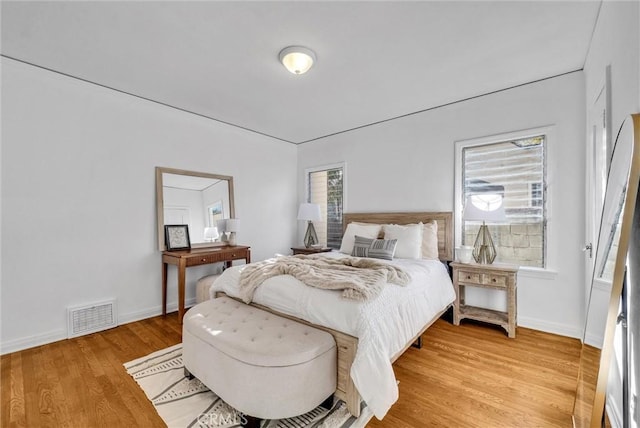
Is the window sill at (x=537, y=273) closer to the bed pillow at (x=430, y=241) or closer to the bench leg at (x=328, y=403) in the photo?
the bed pillow at (x=430, y=241)

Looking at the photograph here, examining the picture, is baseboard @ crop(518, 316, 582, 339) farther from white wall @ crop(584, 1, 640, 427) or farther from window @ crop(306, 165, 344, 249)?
window @ crop(306, 165, 344, 249)

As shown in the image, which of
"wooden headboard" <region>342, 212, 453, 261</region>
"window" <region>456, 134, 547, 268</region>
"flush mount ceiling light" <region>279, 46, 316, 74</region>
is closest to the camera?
"flush mount ceiling light" <region>279, 46, 316, 74</region>

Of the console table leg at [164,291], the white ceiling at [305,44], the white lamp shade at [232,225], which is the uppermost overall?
the white ceiling at [305,44]

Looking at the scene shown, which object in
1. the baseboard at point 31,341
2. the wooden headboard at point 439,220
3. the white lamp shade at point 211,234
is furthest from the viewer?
the white lamp shade at point 211,234

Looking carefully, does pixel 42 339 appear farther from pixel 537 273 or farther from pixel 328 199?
pixel 537 273

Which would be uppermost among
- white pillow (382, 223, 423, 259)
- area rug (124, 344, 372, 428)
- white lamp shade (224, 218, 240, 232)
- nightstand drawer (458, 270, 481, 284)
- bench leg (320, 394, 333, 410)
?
white lamp shade (224, 218, 240, 232)

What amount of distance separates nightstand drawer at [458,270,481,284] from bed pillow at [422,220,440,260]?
0.33 meters

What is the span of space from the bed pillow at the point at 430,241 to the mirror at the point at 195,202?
274 cm

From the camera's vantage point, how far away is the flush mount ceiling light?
2.30 metres

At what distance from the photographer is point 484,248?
3064mm

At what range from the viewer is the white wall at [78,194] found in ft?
8.19

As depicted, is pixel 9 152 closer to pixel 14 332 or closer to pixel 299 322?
pixel 14 332

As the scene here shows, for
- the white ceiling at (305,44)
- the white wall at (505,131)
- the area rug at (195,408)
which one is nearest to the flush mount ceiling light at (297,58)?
the white ceiling at (305,44)

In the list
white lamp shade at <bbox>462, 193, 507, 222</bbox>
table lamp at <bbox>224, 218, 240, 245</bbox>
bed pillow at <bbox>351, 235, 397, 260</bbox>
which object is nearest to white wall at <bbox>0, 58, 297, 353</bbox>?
table lamp at <bbox>224, 218, 240, 245</bbox>
